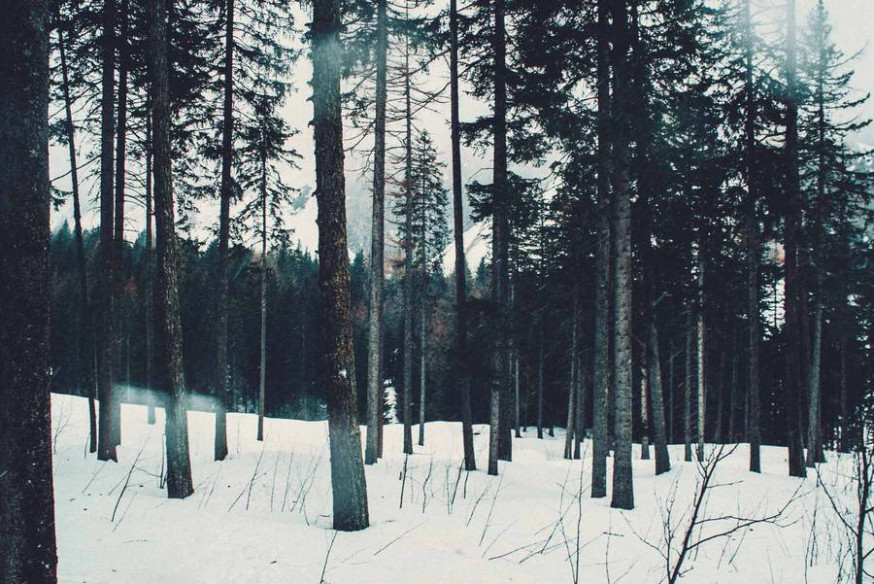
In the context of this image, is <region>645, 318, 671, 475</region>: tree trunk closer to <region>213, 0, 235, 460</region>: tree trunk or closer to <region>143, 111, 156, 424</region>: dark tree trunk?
<region>213, 0, 235, 460</region>: tree trunk

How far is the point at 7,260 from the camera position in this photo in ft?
10.7

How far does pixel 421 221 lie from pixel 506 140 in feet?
36.4

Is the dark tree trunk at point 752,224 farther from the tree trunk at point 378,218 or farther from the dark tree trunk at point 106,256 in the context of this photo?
the dark tree trunk at point 106,256

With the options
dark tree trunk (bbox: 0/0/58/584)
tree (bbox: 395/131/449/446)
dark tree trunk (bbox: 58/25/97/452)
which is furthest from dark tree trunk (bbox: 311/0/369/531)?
tree (bbox: 395/131/449/446)

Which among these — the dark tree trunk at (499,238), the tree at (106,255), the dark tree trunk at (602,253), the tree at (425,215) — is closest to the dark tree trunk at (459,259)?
the dark tree trunk at (499,238)

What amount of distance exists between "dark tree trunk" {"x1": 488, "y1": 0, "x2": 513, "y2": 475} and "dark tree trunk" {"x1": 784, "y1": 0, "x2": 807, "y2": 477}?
8.41 meters

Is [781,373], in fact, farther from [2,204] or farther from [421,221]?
[2,204]

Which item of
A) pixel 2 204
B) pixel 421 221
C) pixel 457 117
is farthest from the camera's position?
pixel 421 221

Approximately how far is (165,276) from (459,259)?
23.2ft

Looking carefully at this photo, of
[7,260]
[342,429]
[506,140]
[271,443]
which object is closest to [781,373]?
[506,140]

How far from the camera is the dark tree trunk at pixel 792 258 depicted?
13.5m

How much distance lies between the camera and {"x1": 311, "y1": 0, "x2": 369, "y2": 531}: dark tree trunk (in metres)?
5.73

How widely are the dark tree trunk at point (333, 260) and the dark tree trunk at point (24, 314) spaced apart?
2.78m

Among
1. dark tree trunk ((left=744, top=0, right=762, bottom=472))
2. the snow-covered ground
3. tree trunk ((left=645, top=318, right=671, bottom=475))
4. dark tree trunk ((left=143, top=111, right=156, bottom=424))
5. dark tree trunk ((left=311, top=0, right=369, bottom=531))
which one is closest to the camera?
the snow-covered ground
